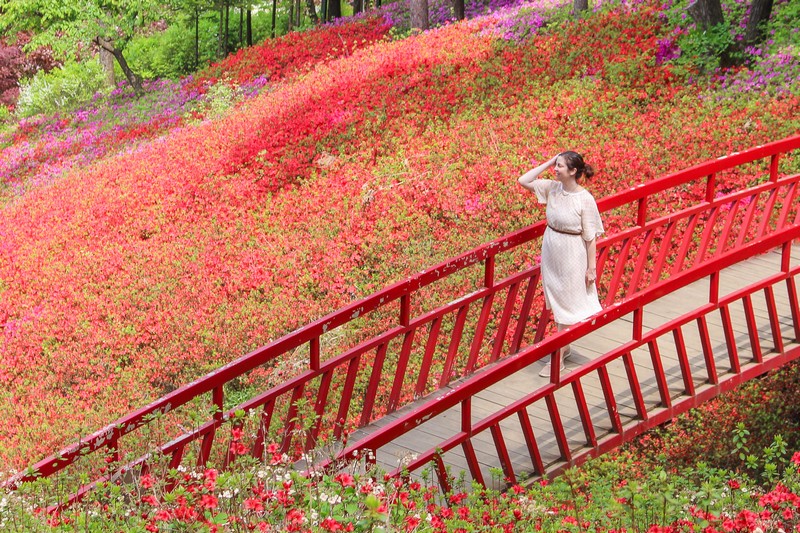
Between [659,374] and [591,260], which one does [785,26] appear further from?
[659,374]

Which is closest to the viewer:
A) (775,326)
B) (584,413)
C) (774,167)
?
(584,413)

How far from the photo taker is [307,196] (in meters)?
16.3

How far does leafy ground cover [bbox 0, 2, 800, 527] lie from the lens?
1265 centimetres

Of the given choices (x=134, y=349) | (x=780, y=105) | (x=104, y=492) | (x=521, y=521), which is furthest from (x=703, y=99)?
(x=104, y=492)

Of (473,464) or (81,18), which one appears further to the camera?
(81,18)

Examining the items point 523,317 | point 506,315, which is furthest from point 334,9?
point 506,315

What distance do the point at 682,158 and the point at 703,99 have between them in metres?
2.14

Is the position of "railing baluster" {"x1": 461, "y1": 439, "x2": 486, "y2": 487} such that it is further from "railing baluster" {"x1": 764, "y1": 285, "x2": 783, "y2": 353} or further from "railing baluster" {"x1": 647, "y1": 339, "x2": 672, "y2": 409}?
"railing baluster" {"x1": 764, "y1": 285, "x2": 783, "y2": 353}

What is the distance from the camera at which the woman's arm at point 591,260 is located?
7.98 m

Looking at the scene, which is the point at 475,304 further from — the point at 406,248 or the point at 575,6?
the point at 575,6

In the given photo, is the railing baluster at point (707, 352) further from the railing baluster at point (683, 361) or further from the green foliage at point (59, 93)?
the green foliage at point (59, 93)

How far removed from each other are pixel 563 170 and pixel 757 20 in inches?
401

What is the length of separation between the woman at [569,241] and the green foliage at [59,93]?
27975mm

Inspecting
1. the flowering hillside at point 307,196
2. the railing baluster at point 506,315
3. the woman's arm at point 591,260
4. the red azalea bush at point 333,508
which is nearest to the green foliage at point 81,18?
the flowering hillside at point 307,196
